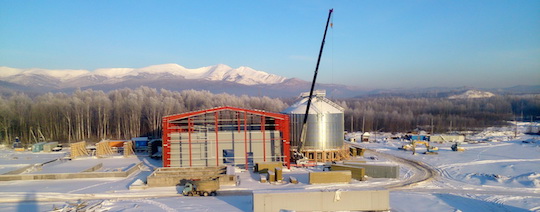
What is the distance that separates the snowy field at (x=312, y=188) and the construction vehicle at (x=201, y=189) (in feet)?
1.95

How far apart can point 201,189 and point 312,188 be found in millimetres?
7908

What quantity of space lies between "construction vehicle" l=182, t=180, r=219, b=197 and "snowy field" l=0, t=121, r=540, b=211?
0.60m

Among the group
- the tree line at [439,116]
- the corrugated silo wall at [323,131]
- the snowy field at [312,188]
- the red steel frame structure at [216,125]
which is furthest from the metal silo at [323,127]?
the tree line at [439,116]

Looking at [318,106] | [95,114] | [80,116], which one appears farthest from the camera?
[95,114]

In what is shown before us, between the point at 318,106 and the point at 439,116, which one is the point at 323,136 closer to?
the point at 318,106

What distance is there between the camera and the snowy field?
727 inches

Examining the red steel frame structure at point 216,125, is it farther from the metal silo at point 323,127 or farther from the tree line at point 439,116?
the tree line at point 439,116

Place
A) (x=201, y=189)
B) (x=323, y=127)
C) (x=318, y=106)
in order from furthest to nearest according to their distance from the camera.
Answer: (x=318, y=106) → (x=323, y=127) → (x=201, y=189)

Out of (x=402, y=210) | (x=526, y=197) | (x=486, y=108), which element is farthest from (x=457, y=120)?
(x=402, y=210)

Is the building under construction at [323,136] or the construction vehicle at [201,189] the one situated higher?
the building under construction at [323,136]

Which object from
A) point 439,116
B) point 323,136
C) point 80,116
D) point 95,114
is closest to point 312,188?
point 323,136

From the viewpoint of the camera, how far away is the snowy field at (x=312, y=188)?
1845 centimetres

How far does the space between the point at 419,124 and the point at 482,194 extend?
70.8 metres

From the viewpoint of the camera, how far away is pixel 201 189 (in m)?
21.0
